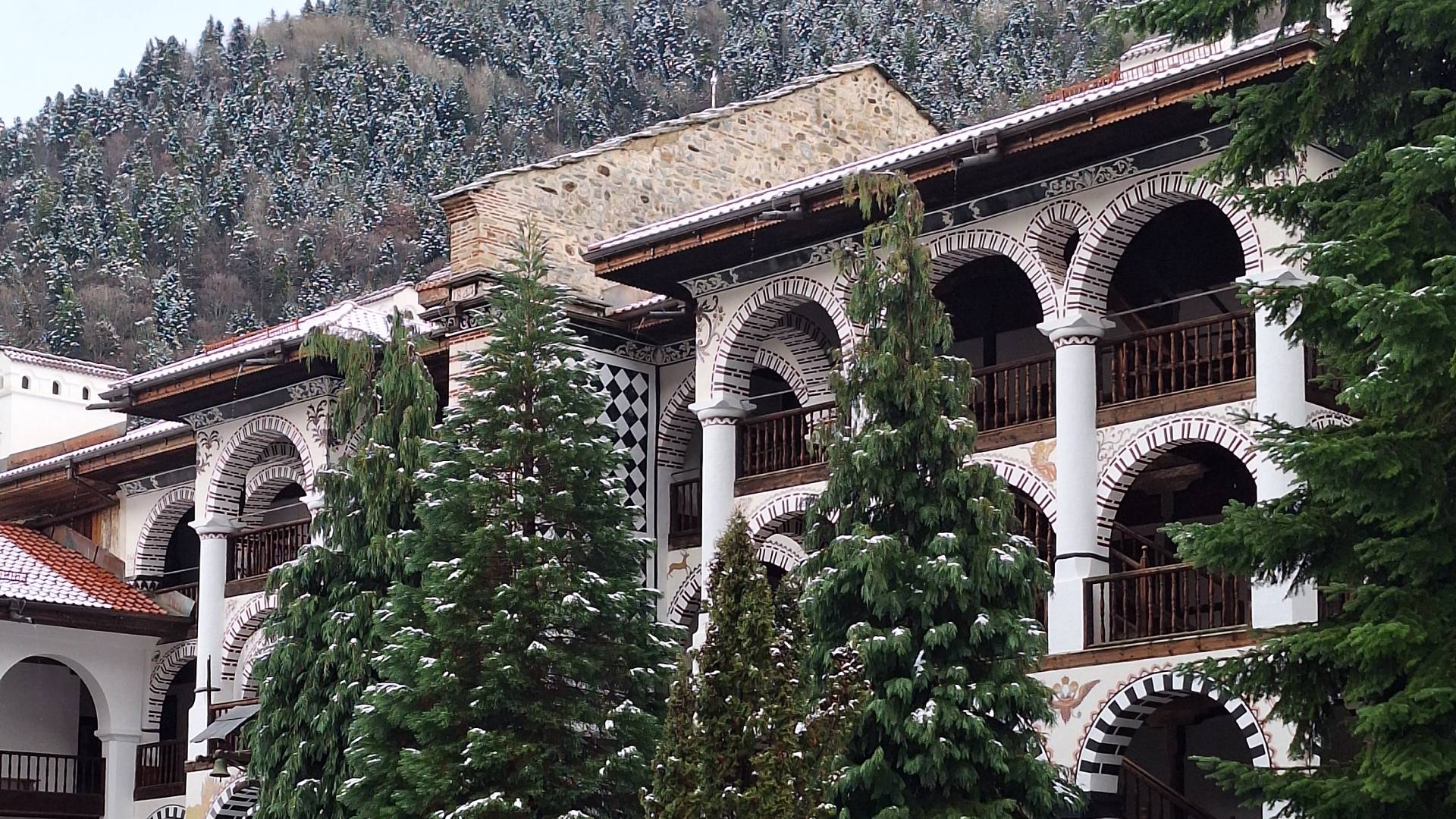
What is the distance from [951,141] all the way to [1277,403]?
326cm

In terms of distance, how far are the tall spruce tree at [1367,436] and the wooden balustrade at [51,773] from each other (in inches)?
745

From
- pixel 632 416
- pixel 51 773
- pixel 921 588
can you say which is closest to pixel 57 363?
pixel 51 773

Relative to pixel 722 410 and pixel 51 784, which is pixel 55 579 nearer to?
pixel 51 784

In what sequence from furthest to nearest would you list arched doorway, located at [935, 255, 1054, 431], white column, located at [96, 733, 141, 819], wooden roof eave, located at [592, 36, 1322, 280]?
white column, located at [96, 733, 141, 819] < arched doorway, located at [935, 255, 1054, 431] < wooden roof eave, located at [592, 36, 1322, 280]

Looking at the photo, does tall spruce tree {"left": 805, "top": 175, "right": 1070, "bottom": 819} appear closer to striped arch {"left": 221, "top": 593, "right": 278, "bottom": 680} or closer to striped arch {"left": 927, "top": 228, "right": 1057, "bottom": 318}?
striped arch {"left": 927, "top": 228, "right": 1057, "bottom": 318}

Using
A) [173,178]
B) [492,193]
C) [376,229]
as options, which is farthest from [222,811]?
[173,178]

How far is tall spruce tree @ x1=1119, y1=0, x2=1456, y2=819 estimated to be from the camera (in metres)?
10.3

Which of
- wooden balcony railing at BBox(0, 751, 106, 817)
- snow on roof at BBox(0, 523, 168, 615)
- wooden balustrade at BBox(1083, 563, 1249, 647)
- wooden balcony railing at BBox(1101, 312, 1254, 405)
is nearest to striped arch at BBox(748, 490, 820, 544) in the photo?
wooden balcony railing at BBox(1101, 312, 1254, 405)

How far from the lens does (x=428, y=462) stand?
1748 centimetres

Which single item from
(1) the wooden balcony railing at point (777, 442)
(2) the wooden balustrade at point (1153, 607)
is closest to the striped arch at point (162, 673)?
(1) the wooden balcony railing at point (777, 442)

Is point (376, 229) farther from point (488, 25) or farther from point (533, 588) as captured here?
point (533, 588)

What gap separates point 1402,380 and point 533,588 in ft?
23.7

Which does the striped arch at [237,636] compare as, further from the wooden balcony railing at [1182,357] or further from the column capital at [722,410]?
the wooden balcony railing at [1182,357]

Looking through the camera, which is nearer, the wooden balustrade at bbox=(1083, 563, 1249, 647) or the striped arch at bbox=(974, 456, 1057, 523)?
the wooden balustrade at bbox=(1083, 563, 1249, 647)
